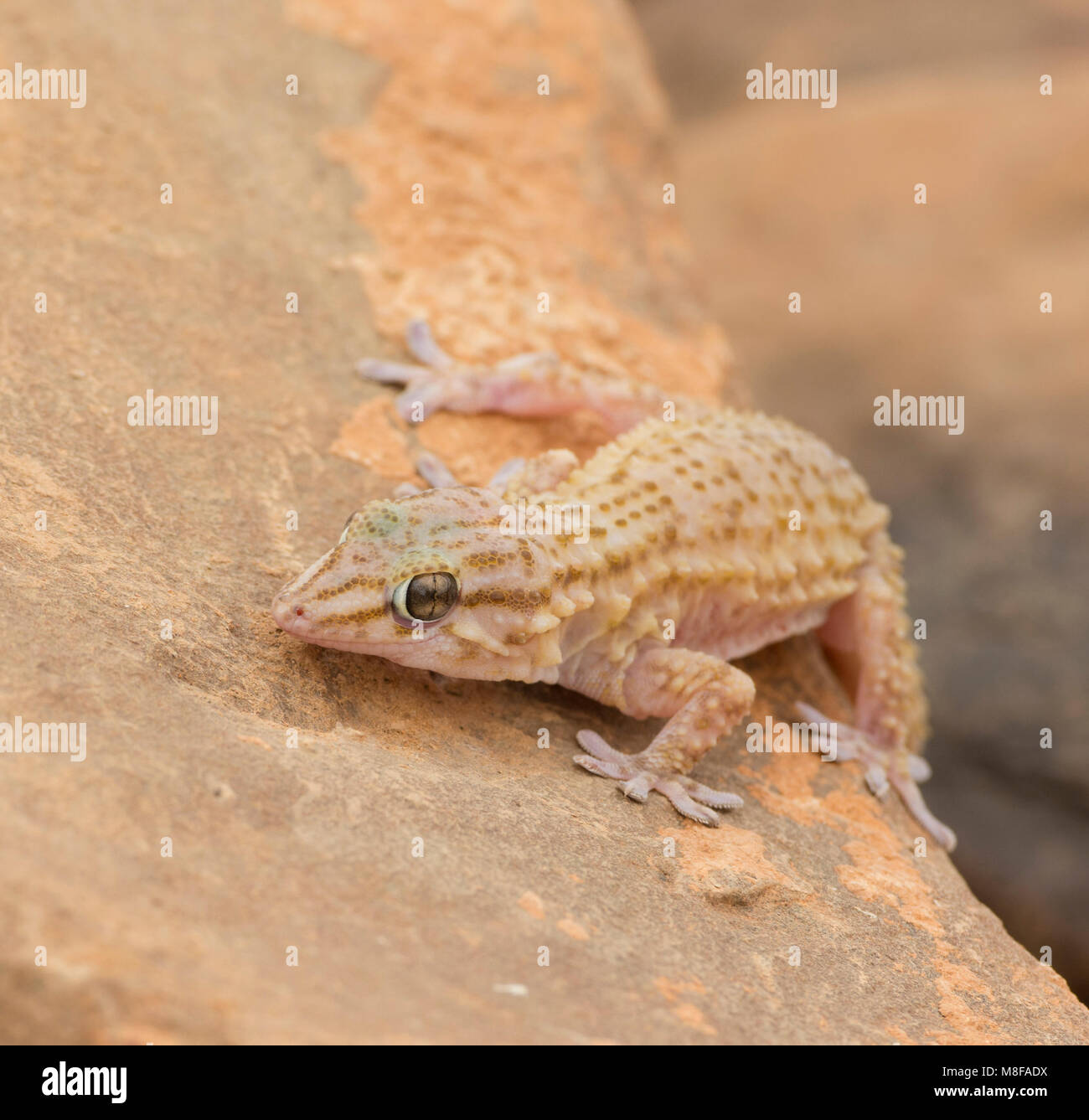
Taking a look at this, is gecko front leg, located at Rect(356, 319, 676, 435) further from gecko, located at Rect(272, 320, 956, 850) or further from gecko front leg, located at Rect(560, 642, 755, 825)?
gecko front leg, located at Rect(560, 642, 755, 825)

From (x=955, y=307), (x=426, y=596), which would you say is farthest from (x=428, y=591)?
(x=955, y=307)

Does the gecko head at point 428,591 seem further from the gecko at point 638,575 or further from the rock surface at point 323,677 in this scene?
the rock surface at point 323,677

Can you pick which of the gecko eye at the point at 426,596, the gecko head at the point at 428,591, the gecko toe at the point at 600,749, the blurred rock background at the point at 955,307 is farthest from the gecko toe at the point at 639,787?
the blurred rock background at the point at 955,307

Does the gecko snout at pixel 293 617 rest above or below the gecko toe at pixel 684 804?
above

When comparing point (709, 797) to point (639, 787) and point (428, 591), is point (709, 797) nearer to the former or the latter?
point (639, 787)

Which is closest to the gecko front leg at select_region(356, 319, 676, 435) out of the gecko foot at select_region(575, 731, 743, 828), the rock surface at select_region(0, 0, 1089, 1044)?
the rock surface at select_region(0, 0, 1089, 1044)
